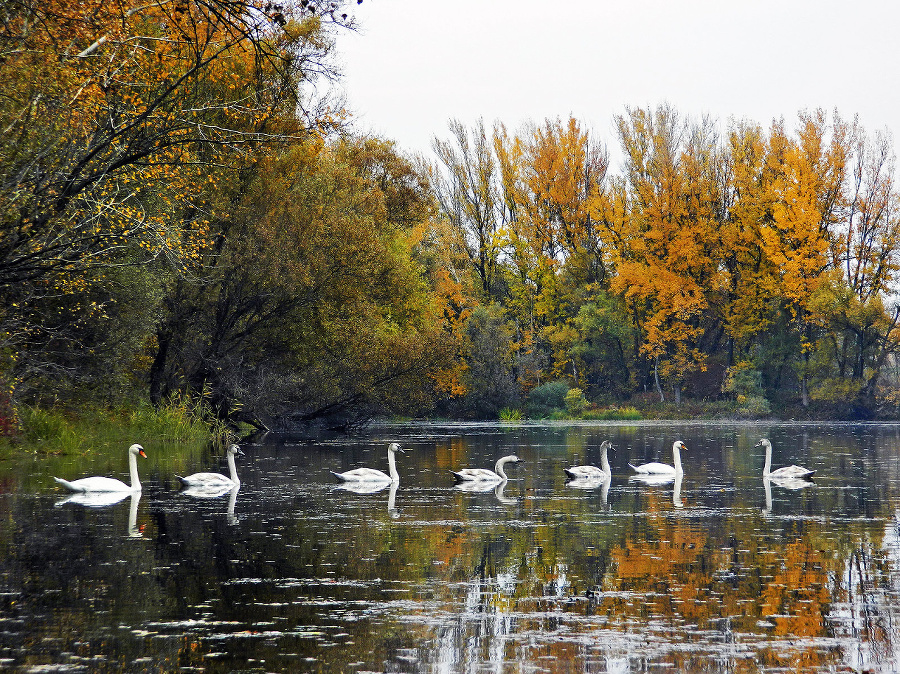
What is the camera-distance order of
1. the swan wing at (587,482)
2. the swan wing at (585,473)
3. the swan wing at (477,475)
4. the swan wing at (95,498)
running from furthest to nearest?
1. the swan wing at (585,473)
2. the swan wing at (477,475)
3. the swan wing at (587,482)
4. the swan wing at (95,498)

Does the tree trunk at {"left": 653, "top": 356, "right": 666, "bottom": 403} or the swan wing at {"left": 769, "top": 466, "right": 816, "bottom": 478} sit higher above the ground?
the tree trunk at {"left": 653, "top": 356, "right": 666, "bottom": 403}

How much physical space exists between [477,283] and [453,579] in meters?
57.1

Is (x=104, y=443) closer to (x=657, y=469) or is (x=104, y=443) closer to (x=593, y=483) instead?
(x=593, y=483)

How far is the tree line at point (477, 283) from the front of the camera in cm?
2883

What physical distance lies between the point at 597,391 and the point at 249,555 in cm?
5305

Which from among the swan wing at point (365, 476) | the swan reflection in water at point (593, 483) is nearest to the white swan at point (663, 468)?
the swan reflection in water at point (593, 483)

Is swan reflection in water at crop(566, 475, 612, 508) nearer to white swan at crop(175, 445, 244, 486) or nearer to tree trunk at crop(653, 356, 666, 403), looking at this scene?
white swan at crop(175, 445, 244, 486)

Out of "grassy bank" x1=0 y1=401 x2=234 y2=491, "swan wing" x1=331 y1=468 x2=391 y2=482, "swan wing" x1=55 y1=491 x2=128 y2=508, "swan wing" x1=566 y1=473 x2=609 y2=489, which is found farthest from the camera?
"grassy bank" x1=0 y1=401 x2=234 y2=491

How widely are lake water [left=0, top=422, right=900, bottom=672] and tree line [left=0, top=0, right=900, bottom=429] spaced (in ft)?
27.2

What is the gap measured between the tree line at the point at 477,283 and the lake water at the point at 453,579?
27.2 feet

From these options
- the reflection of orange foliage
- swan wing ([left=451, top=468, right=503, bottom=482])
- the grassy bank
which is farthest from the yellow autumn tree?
the reflection of orange foliage

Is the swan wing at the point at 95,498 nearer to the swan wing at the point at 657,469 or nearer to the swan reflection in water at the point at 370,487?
the swan reflection in water at the point at 370,487

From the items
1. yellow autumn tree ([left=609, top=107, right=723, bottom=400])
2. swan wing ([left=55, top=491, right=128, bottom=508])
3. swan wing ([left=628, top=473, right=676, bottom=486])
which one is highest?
yellow autumn tree ([left=609, top=107, right=723, bottom=400])

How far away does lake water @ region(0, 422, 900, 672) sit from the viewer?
7668 mm
